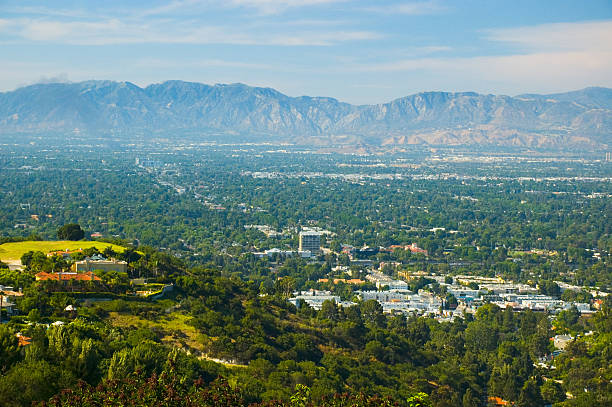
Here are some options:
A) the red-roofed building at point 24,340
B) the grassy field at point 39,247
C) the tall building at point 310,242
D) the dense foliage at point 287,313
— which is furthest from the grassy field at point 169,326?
the tall building at point 310,242

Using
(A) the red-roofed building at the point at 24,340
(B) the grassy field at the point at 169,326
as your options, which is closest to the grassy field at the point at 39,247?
(B) the grassy field at the point at 169,326

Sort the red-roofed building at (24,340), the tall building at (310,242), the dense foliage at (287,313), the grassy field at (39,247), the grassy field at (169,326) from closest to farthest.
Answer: the dense foliage at (287,313) < the red-roofed building at (24,340) < the grassy field at (169,326) < the grassy field at (39,247) < the tall building at (310,242)

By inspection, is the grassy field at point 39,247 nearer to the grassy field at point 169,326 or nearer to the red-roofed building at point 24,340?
the grassy field at point 169,326

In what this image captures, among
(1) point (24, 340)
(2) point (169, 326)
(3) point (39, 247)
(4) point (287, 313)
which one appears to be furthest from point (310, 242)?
(1) point (24, 340)

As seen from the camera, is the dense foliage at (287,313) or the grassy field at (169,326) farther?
the grassy field at (169,326)

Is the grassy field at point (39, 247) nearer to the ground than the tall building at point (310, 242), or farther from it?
farther from it

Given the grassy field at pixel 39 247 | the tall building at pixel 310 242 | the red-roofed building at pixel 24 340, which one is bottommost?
the tall building at pixel 310 242

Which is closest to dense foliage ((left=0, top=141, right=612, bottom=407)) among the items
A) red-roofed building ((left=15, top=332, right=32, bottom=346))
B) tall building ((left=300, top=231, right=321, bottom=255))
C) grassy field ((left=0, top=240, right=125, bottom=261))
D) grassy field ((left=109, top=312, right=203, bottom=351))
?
grassy field ((left=109, top=312, right=203, bottom=351))

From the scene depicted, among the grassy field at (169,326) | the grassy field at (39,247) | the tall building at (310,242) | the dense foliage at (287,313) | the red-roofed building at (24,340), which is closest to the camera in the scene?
the dense foliage at (287,313)
